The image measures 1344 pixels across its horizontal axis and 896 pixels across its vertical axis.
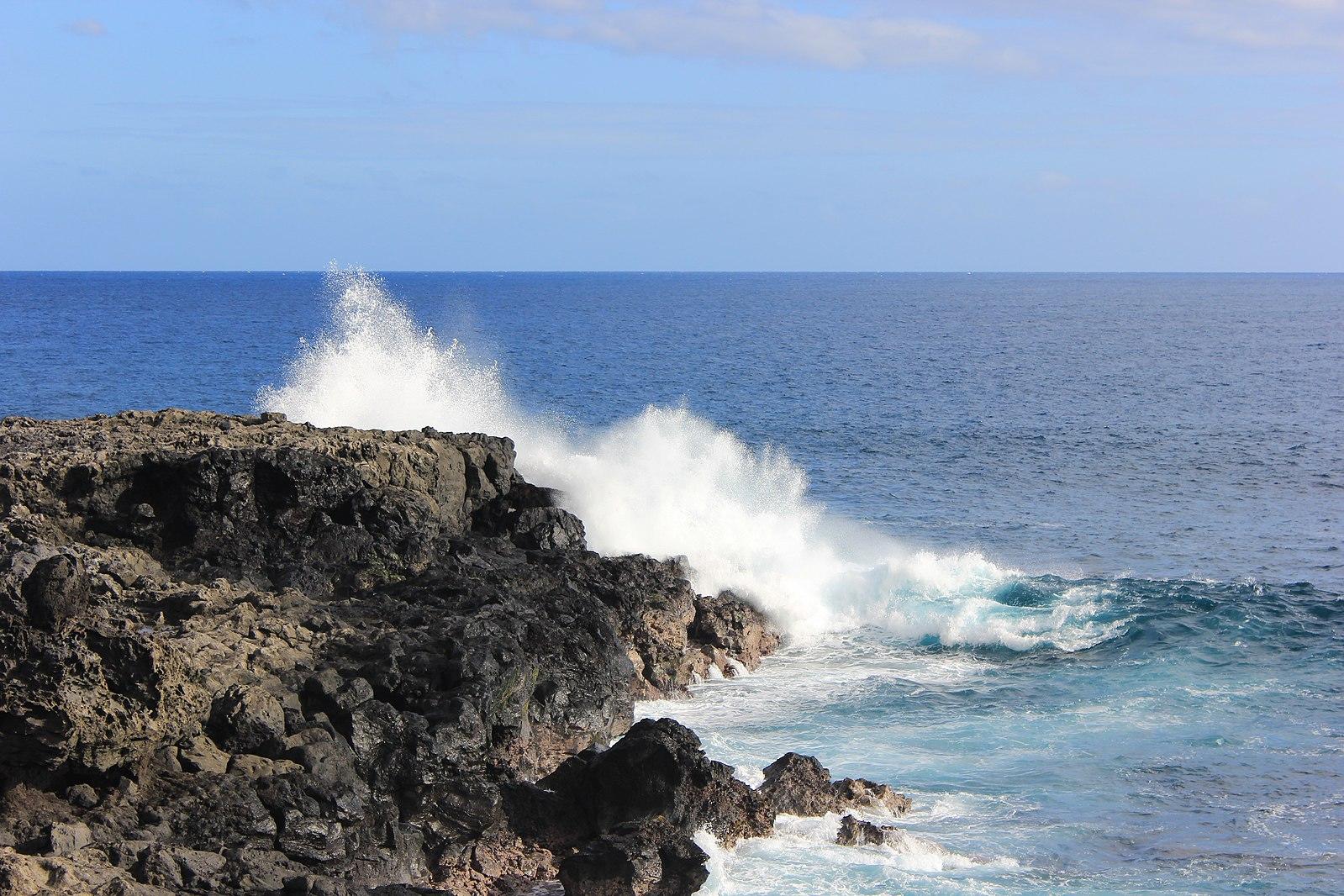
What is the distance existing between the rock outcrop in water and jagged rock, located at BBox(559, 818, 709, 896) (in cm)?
2

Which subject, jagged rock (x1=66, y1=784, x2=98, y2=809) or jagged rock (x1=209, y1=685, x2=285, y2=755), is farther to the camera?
jagged rock (x1=209, y1=685, x2=285, y2=755)

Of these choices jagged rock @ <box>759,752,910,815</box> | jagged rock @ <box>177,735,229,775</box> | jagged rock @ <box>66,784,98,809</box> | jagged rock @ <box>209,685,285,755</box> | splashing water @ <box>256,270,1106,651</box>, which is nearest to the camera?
jagged rock @ <box>66,784,98,809</box>

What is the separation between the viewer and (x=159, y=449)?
66.7 ft

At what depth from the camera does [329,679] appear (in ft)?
50.0

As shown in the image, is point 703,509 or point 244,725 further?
point 703,509

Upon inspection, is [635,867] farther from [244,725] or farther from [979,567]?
[979,567]

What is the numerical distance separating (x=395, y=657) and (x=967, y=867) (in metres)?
7.19

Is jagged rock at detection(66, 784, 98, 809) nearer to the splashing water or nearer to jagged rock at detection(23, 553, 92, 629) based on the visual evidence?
jagged rock at detection(23, 553, 92, 629)

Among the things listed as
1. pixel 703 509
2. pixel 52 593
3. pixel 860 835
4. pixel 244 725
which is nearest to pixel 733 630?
pixel 703 509

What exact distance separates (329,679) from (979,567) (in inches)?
671

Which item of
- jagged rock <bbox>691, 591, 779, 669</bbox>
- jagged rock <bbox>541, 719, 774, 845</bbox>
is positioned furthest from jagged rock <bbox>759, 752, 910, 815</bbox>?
jagged rock <bbox>691, 591, 779, 669</bbox>

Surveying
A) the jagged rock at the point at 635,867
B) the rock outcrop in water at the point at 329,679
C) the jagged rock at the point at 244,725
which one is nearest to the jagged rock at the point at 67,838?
the rock outcrop in water at the point at 329,679

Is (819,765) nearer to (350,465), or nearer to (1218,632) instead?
(350,465)

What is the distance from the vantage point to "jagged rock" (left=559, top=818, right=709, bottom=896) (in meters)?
13.5
